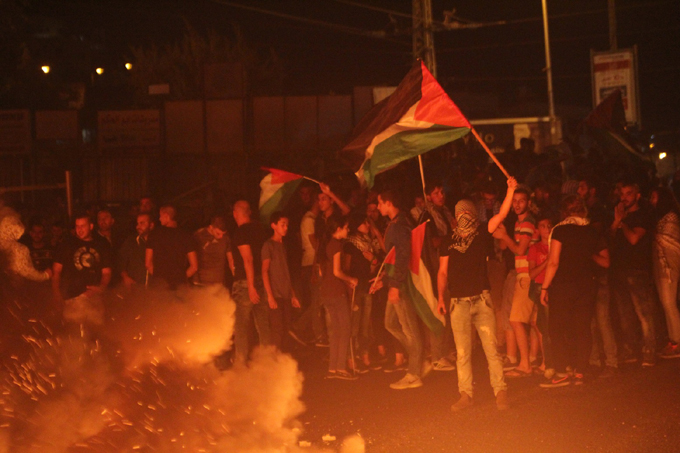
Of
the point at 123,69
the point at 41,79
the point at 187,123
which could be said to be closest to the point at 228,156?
the point at 187,123

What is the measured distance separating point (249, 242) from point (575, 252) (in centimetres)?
356

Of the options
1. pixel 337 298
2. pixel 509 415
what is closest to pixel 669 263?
pixel 509 415

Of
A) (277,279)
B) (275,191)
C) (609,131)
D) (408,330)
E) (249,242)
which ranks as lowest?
(408,330)

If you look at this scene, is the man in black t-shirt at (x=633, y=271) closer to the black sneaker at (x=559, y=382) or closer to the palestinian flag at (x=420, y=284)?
the black sneaker at (x=559, y=382)

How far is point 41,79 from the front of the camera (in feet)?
151

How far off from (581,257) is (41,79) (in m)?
42.6

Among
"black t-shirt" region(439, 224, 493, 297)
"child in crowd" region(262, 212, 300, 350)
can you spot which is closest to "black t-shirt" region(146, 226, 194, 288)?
"child in crowd" region(262, 212, 300, 350)

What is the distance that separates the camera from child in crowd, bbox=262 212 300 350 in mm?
9742

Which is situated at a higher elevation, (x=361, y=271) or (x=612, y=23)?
(x=612, y=23)

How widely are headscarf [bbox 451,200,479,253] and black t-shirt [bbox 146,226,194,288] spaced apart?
3.35 metres

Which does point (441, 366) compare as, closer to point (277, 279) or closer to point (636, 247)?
point (277, 279)

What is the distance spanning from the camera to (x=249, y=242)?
9.71 metres

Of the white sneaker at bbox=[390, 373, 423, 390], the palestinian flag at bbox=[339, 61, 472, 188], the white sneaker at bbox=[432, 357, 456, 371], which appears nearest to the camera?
the palestinian flag at bbox=[339, 61, 472, 188]

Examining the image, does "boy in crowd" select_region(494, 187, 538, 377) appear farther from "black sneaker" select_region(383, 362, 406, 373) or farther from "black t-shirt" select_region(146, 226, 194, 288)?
"black t-shirt" select_region(146, 226, 194, 288)
